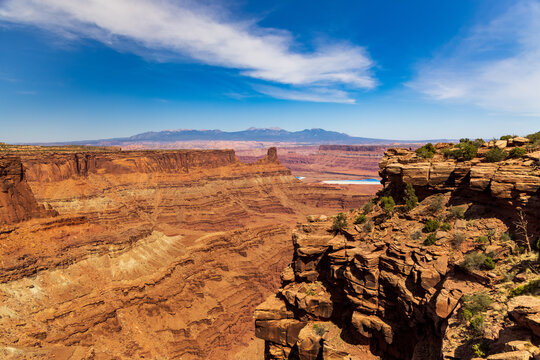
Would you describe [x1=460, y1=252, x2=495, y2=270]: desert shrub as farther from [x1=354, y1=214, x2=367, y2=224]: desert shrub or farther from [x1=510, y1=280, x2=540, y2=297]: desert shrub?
[x1=354, y1=214, x2=367, y2=224]: desert shrub

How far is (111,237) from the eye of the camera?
49.1 meters

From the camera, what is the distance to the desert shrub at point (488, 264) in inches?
555

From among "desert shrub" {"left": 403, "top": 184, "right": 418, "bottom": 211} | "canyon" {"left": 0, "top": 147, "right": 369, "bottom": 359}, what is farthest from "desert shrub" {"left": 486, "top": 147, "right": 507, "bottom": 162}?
"canyon" {"left": 0, "top": 147, "right": 369, "bottom": 359}

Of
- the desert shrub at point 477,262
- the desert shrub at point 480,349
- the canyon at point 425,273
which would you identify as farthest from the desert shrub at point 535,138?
the desert shrub at point 480,349

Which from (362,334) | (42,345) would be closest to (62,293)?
(42,345)

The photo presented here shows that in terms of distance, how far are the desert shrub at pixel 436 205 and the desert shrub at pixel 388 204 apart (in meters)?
2.86

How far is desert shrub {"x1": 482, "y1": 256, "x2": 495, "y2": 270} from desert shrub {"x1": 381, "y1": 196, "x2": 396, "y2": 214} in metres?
8.22

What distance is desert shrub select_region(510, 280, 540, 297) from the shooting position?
38.1 ft

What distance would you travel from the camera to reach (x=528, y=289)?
11805 mm

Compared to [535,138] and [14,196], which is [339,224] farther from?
[14,196]

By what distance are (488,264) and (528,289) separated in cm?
239

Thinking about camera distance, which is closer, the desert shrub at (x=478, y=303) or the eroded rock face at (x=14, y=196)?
the desert shrub at (x=478, y=303)

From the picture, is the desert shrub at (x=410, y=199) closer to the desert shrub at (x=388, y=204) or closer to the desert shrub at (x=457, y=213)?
the desert shrub at (x=388, y=204)

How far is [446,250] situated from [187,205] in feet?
299
